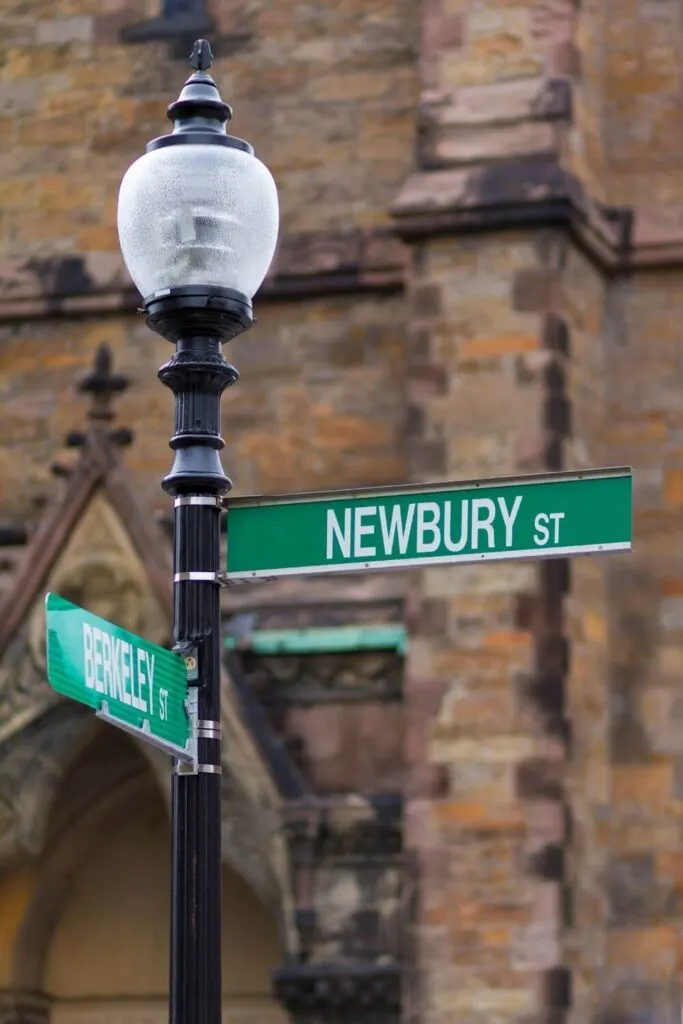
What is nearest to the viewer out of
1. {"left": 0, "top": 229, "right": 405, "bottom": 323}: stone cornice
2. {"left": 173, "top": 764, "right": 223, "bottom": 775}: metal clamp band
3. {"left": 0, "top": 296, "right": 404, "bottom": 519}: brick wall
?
{"left": 173, "top": 764, "right": 223, "bottom": 775}: metal clamp band

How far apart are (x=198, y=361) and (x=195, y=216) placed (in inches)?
16.4

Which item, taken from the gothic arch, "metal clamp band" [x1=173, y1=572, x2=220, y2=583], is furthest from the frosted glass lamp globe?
the gothic arch

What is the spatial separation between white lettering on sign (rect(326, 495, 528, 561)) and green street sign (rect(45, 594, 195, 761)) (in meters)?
0.64

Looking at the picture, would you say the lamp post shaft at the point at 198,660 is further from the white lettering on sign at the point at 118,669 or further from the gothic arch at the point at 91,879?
the gothic arch at the point at 91,879

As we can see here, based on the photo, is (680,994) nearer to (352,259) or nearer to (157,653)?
(352,259)

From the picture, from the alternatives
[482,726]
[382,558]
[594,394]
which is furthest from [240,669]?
[382,558]

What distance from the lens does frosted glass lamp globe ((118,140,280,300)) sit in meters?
6.29

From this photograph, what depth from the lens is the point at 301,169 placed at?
14391 millimetres

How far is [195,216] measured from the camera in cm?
628

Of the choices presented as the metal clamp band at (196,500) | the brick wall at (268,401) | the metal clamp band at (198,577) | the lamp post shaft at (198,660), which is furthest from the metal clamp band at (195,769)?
the brick wall at (268,401)

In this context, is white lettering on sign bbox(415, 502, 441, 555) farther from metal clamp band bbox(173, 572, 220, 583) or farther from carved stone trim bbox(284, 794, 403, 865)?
carved stone trim bbox(284, 794, 403, 865)

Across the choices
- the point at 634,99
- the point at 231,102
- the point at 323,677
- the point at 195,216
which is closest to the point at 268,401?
the point at 323,677

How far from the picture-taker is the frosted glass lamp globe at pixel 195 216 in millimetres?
6285

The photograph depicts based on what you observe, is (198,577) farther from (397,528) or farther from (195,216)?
(195,216)
